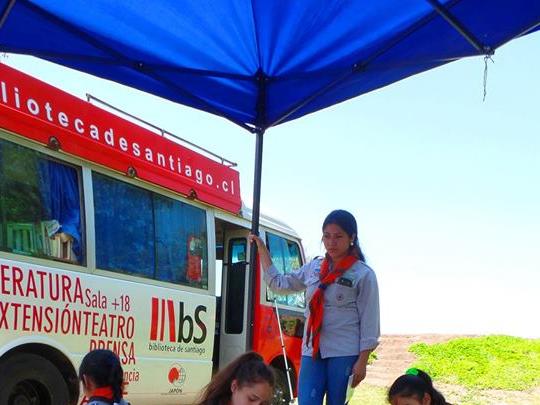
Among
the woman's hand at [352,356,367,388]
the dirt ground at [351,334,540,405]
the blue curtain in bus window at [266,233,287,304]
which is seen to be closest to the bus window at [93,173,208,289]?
the blue curtain in bus window at [266,233,287,304]

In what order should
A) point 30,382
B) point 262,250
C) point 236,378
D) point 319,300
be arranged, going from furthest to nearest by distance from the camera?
1. point 30,382
2. point 262,250
3. point 319,300
4. point 236,378

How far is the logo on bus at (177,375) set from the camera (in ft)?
21.3

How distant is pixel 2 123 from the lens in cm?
497

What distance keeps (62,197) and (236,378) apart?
324 centimetres

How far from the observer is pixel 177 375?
21.6 feet

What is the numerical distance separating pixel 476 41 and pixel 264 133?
136 centimetres

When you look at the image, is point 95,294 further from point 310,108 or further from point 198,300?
point 310,108

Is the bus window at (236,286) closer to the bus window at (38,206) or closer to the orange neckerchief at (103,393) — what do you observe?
the bus window at (38,206)

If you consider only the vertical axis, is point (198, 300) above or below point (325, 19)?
below

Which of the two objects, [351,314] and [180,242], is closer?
[351,314]

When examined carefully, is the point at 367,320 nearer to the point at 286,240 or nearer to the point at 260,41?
the point at 260,41

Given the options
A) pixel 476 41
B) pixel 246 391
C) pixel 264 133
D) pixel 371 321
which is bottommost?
pixel 246 391

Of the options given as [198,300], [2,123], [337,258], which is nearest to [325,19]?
[337,258]

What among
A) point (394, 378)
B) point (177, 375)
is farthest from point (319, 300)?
point (394, 378)
